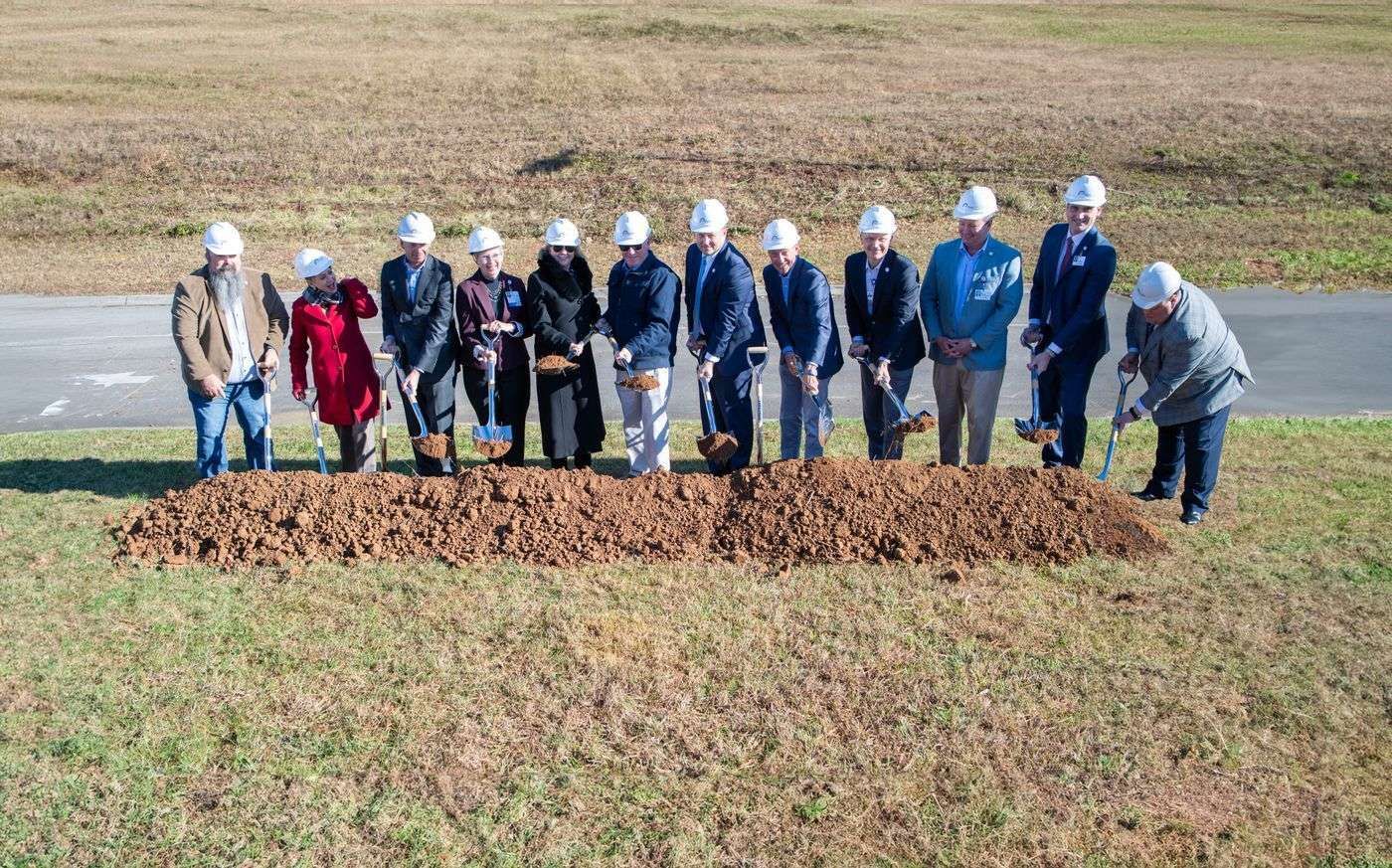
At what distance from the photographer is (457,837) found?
16.3 feet

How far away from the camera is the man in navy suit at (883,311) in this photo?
804cm

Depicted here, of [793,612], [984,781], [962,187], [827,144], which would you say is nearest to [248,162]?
[827,144]

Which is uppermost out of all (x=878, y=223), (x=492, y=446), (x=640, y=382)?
(x=878, y=223)

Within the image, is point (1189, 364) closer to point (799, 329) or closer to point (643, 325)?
point (799, 329)

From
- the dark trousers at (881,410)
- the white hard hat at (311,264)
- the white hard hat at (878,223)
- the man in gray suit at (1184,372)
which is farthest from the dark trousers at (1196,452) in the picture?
the white hard hat at (311,264)

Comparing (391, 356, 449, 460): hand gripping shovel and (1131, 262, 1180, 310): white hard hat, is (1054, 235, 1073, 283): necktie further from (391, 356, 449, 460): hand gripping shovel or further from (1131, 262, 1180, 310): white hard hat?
(391, 356, 449, 460): hand gripping shovel

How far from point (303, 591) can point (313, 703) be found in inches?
54.7

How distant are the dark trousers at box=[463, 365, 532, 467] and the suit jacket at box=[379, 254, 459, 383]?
0.36 m

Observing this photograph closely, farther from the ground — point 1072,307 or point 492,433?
point 1072,307

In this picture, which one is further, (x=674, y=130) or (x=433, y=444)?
(x=674, y=130)

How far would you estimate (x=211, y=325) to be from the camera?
841 centimetres

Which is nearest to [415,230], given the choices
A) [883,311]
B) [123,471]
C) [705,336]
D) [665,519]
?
[705,336]

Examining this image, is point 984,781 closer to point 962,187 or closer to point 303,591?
point 303,591

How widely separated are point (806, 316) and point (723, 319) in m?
0.59
